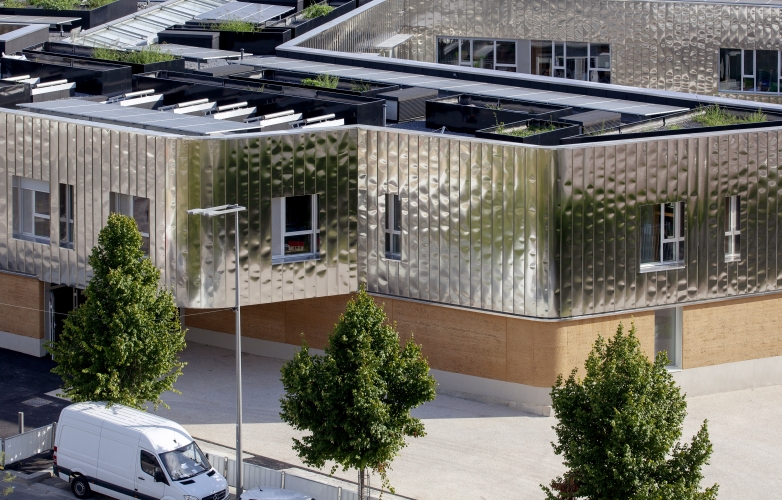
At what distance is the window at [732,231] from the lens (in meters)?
34.4

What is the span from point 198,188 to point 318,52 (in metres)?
16.6

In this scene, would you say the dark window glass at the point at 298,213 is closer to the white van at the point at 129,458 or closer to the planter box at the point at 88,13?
the white van at the point at 129,458

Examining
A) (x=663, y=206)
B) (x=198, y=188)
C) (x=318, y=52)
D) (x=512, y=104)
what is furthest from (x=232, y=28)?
(x=663, y=206)

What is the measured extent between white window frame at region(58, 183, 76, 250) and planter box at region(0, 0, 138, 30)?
62.9ft

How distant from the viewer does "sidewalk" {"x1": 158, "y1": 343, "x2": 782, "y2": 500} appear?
1158 inches

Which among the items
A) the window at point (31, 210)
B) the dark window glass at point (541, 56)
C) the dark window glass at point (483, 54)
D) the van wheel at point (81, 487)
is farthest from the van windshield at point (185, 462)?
the dark window glass at point (483, 54)

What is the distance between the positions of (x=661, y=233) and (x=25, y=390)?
1739cm

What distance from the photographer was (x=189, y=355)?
3812 centimetres

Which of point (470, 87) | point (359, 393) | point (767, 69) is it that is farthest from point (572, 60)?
point (359, 393)

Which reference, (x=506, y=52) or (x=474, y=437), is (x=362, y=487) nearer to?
(x=474, y=437)

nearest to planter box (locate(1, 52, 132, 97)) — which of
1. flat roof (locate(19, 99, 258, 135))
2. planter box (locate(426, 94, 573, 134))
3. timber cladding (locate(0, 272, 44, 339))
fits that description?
flat roof (locate(19, 99, 258, 135))

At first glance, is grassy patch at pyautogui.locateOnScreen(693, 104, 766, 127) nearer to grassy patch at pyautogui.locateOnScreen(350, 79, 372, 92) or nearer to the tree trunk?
grassy patch at pyautogui.locateOnScreen(350, 79, 372, 92)

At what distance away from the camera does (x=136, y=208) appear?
34.2 metres

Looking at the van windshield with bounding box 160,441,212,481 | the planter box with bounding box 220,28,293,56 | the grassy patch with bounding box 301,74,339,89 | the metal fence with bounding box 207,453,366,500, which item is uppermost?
the planter box with bounding box 220,28,293,56
